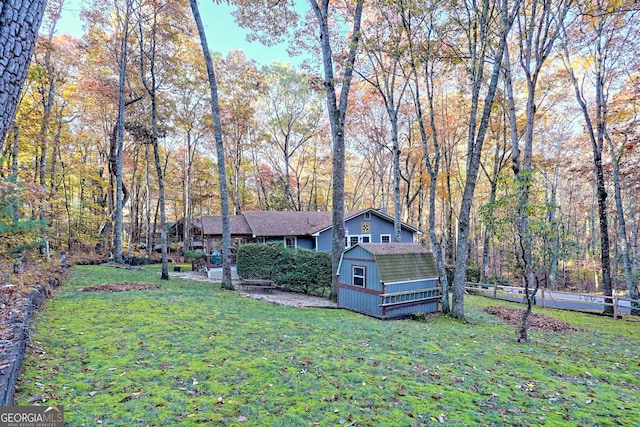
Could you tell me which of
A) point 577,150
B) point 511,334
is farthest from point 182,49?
point 577,150

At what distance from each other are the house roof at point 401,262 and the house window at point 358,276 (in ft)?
2.61

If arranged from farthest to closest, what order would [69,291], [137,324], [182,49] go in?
1. [182,49]
2. [69,291]
3. [137,324]

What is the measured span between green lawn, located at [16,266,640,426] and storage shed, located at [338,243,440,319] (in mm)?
2566

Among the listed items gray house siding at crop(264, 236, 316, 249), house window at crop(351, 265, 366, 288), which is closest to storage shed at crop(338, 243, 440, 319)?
house window at crop(351, 265, 366, 288)

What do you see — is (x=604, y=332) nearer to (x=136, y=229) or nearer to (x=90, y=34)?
(x=90, y=34)

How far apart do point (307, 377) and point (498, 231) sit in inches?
231

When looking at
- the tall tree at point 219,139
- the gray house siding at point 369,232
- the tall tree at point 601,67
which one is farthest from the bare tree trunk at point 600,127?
→ the tall tree at point 219,139

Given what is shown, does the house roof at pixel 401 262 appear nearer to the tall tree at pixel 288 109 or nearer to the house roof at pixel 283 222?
the house roof at pixel 283 222

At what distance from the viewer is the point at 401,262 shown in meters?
11.2

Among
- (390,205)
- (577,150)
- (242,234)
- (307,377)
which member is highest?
(577,150)

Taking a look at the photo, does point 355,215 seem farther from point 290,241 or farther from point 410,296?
point 410,296

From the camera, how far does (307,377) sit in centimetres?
433

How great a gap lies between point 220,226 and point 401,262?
13.1m

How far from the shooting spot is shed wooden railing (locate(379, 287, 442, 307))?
1039cm
